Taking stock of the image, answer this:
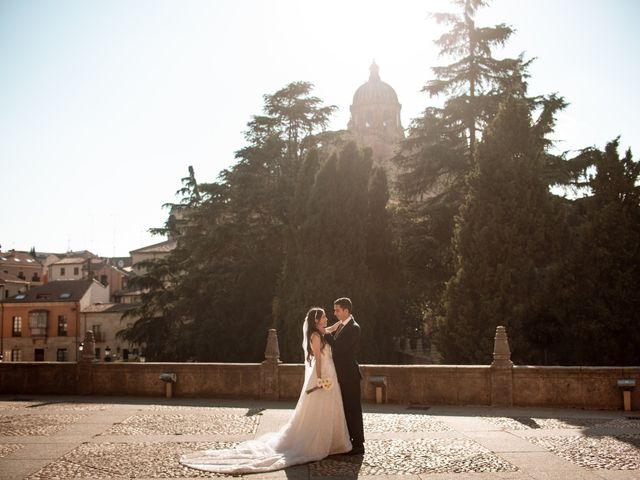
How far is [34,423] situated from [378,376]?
23.9 feet

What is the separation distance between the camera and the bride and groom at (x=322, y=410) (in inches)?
328

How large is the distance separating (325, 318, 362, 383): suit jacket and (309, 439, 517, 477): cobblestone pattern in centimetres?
106

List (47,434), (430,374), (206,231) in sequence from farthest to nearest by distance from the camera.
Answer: (206,231), (430,374), (47,434)

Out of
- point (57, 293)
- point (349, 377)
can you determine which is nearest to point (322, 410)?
point (349, 377)

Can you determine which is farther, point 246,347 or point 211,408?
point 246,347

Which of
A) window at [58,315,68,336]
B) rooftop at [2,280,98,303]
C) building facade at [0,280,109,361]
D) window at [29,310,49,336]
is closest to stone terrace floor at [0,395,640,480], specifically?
building facade at [0,280,109,361]

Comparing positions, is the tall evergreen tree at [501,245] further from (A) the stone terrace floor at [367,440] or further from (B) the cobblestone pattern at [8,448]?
(B) the cobblestone pattern at [8,448]

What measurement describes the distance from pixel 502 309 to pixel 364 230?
8249mm

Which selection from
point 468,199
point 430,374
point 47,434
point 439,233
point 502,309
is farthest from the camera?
point 439,233

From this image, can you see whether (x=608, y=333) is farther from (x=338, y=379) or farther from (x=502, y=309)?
(x=338, y=379)

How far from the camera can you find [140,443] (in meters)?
9.54

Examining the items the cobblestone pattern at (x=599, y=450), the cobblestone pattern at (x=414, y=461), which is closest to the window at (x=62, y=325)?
the cobblestone pattern at (x=414, y=461)

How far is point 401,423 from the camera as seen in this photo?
1150 cm

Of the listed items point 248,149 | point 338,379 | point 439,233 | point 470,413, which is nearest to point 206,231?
point 248,149
